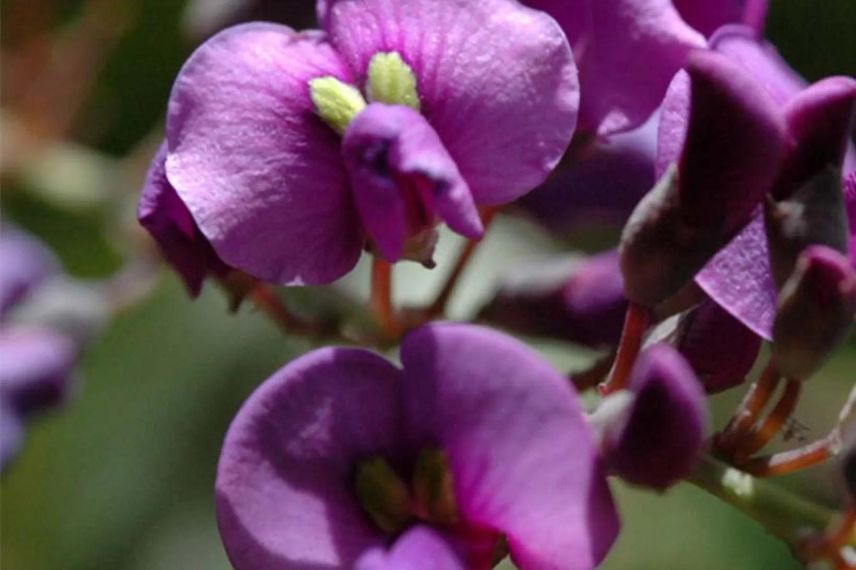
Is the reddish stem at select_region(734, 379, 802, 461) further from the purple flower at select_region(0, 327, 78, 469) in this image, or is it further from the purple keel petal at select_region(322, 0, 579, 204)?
the purple flower at select_region(0, 327, 78, 469)

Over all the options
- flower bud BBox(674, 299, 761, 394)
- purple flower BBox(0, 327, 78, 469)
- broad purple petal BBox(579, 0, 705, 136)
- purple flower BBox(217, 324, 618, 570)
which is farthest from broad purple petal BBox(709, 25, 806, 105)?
purple flower BBox(0, 327, 78, 469)

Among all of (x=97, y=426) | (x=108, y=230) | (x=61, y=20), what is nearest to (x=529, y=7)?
(x=108, y=230)

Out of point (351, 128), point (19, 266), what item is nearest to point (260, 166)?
point (351, 128)

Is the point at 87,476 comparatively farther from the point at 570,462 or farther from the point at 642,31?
the point at 570,462

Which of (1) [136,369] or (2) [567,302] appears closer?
(2) [567,302]

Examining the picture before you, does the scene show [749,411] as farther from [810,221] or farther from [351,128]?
[351,128]
